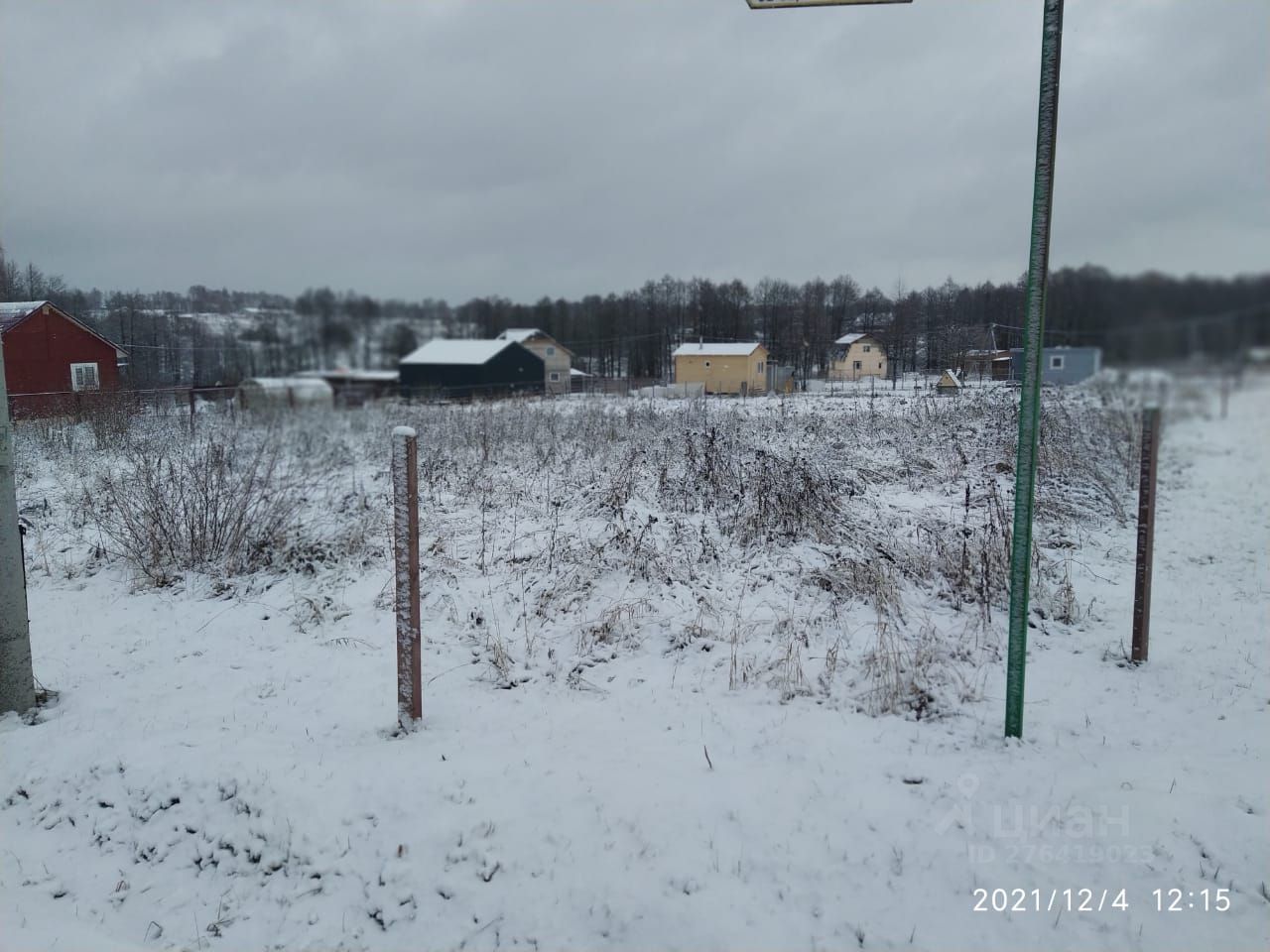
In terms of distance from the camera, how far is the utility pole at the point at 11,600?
150 inches

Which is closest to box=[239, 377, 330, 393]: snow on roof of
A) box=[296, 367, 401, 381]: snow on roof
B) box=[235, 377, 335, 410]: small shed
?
box=[235, 377, 335, 410]: small shed

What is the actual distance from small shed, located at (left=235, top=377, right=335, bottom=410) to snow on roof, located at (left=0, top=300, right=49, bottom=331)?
1681 millimetres

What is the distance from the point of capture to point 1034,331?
3.18m

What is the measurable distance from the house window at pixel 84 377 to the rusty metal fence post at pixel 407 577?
3.95 m

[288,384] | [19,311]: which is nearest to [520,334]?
[288,384]

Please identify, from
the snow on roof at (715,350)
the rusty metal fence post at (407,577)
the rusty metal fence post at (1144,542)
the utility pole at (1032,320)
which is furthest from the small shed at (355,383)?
the rusty metal fence post at (1144,542)

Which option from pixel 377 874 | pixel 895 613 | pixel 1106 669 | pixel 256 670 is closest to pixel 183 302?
pixel 256 670

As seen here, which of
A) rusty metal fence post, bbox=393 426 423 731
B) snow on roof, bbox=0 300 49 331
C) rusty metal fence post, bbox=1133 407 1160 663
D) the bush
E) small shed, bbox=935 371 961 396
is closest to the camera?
rusty metal fence post, bbox=393 426 423 731

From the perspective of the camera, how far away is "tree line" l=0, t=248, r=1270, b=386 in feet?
8.76

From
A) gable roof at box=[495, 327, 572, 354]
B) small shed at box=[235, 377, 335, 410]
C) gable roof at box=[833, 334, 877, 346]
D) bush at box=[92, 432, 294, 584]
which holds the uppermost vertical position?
gable roof at box=[495, 327, 572, 354]

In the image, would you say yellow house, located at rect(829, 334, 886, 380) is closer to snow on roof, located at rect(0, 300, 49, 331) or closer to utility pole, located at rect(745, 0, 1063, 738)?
utility pole, located at rect(745, 0, 1063, 738)

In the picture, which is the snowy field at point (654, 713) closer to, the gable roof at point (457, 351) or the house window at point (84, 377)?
the house window at point (84, 377)

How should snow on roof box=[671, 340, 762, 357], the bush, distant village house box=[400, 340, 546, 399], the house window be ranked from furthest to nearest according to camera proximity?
1. snow on roof box=[671, 340, 762, 357]
2. distant village house box=[400, 340, 546, 399]
3. the bush
4. the house window

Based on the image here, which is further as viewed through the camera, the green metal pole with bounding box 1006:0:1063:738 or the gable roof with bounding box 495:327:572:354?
the gable roof with bounding box 495:327:572:354
